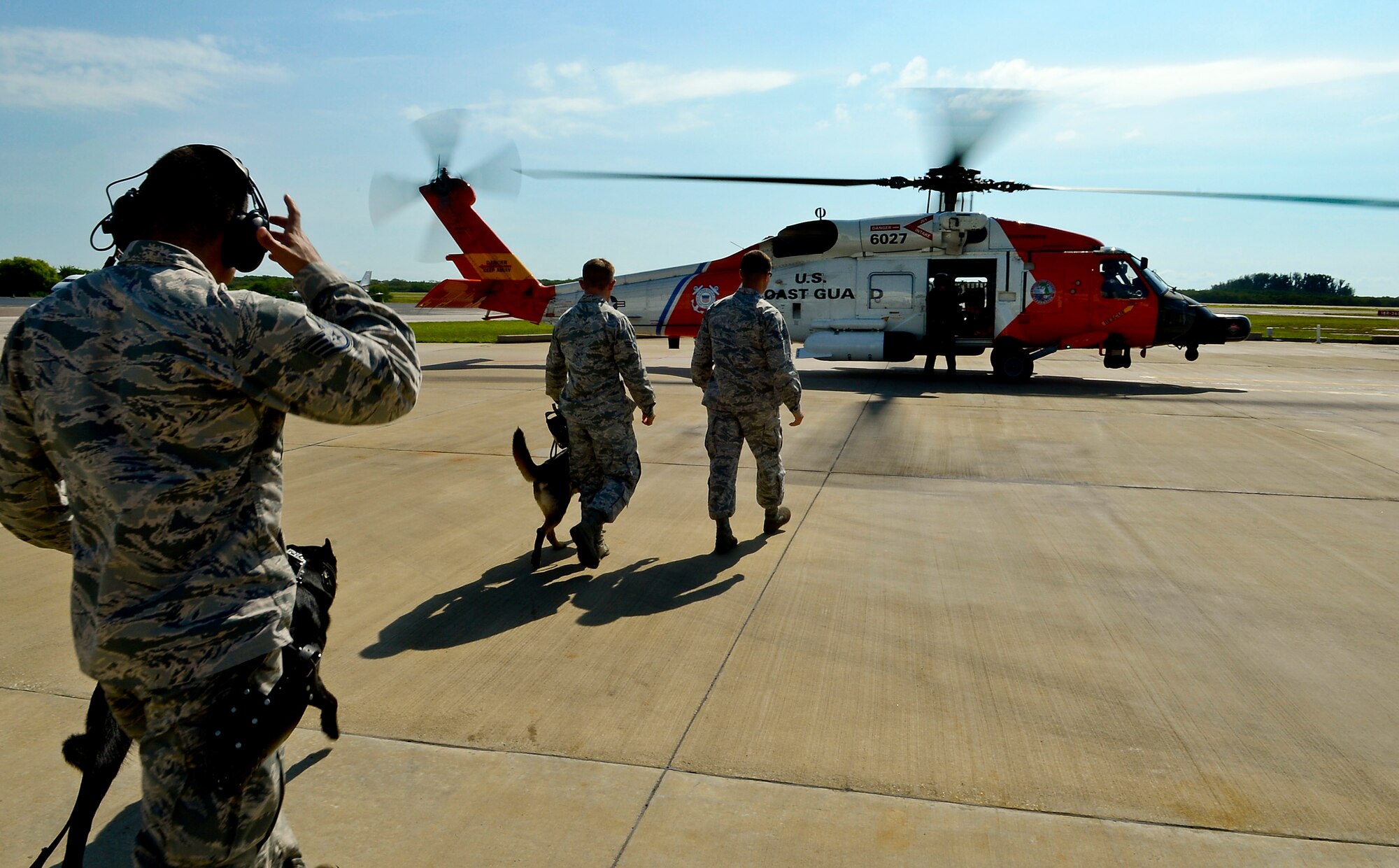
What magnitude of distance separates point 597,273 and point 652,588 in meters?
1.76

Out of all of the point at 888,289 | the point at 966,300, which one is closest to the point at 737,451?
the point at 888,289

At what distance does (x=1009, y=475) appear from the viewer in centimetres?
739

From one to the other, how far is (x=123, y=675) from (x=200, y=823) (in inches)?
13.0

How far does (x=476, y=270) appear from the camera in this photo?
1781 centimetres

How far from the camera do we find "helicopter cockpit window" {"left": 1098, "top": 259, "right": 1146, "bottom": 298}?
14164mm

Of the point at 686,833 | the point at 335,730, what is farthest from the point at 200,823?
the point at 686,833

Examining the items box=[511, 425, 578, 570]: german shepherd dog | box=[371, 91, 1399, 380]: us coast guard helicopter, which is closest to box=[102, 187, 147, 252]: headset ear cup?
box=[511, 425, 578, 570]: german shepherd dog

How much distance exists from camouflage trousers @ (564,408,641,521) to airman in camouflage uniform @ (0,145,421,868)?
3065mm

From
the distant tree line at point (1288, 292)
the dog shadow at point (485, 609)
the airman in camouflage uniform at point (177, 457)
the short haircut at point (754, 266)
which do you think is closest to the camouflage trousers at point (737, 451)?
→ the short haircut at point (754, 266)

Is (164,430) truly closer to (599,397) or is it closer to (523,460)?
(523,460)

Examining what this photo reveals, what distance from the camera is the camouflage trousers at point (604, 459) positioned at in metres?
5.00

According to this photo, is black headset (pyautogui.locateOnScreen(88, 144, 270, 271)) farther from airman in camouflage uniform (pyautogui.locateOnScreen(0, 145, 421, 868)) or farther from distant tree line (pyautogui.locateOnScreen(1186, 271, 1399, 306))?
distant tree line (pyautogui.locateOnScreen(1186, 271, 1399, 306))

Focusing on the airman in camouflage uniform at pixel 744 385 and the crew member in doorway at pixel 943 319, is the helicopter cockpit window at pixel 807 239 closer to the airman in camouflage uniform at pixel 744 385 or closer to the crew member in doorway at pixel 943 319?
the crew member in doorway at pixel 943 319

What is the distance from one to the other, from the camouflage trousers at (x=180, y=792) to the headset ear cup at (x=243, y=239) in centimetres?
87
